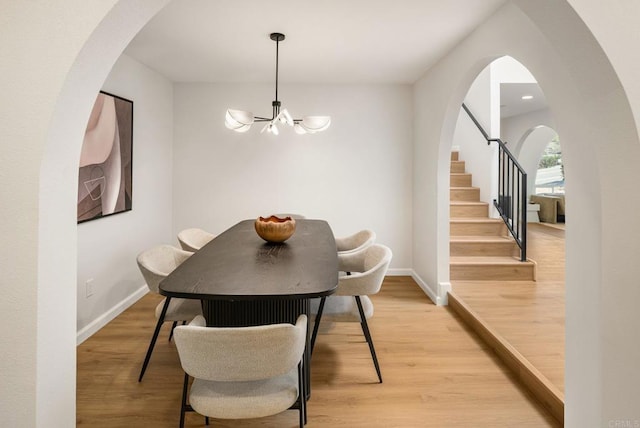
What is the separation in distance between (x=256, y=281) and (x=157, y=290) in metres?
0.96

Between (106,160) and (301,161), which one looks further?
(301,161)

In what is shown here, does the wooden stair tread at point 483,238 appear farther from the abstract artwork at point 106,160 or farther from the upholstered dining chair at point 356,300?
the abstract artwork at point 106,160

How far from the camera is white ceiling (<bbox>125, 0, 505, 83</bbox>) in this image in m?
2.82

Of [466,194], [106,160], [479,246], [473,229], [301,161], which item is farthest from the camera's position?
[466,194]

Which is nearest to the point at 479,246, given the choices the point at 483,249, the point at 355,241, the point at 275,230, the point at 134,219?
the point at 483,249

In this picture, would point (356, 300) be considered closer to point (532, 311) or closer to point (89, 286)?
point (532, 311)

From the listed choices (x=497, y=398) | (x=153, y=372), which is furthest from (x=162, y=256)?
(x=497, y=398)

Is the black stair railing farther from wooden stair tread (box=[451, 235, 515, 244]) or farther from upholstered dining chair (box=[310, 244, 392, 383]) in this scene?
upholstered dining chair (box=[310, 244, 392, 383])

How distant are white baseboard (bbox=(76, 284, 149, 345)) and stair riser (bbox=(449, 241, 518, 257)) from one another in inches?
137

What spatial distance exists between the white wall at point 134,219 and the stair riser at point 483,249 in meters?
3.46

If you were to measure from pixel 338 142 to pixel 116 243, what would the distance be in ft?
9.23

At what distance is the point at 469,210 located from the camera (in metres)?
5.42

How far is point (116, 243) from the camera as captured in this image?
12.7 ft

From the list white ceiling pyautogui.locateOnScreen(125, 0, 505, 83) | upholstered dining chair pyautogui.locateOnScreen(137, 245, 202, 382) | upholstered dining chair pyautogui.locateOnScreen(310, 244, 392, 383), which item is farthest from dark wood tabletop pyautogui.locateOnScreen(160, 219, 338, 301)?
white ceiling pyautogui.locateOnScreen(125, 0, 505, 83)
